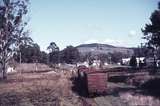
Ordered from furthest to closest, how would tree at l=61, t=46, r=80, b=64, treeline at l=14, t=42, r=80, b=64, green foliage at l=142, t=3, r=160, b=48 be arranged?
1. tree at l=61, t=46, r=80, b=64
2. treeline at l=14, t=42, r=80, b=64
3. green foliage at l=142, t=3, r=160, b=48

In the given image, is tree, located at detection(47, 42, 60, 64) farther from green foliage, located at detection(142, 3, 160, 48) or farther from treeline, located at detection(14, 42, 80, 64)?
green foliage, located at detection(142, 3, 160, 48)

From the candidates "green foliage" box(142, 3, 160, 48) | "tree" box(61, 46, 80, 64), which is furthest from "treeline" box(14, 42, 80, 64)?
"green foliage" box(142, 3, 160, 48)

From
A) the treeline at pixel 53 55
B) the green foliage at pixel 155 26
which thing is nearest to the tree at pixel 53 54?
the treeline at pixel 53 55

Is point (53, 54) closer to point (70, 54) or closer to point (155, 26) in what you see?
point (70, 54)

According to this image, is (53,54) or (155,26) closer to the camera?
(155,26)

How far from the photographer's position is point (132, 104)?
80.0 ft

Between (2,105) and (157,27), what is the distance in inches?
1853

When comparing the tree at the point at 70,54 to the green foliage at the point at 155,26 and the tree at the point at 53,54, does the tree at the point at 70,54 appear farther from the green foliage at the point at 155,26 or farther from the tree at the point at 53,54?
the green foliage at the point at 155,26

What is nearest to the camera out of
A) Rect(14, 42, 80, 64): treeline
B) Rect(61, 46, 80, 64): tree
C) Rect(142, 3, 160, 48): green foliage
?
Rect(142, 3, 160, 48): green foliage

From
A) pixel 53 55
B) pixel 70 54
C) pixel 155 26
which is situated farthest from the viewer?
pixel 53 55

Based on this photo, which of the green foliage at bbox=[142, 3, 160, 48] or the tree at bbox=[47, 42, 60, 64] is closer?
the green foliage at bbox=[142, 3, 160, 48]

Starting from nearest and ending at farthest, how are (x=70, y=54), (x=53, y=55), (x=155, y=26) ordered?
(x=155, y=26), (x=70, y=54), (x=53, y=55)

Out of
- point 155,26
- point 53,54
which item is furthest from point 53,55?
point 155,26

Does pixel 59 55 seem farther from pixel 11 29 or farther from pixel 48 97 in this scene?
pixel 48 97
